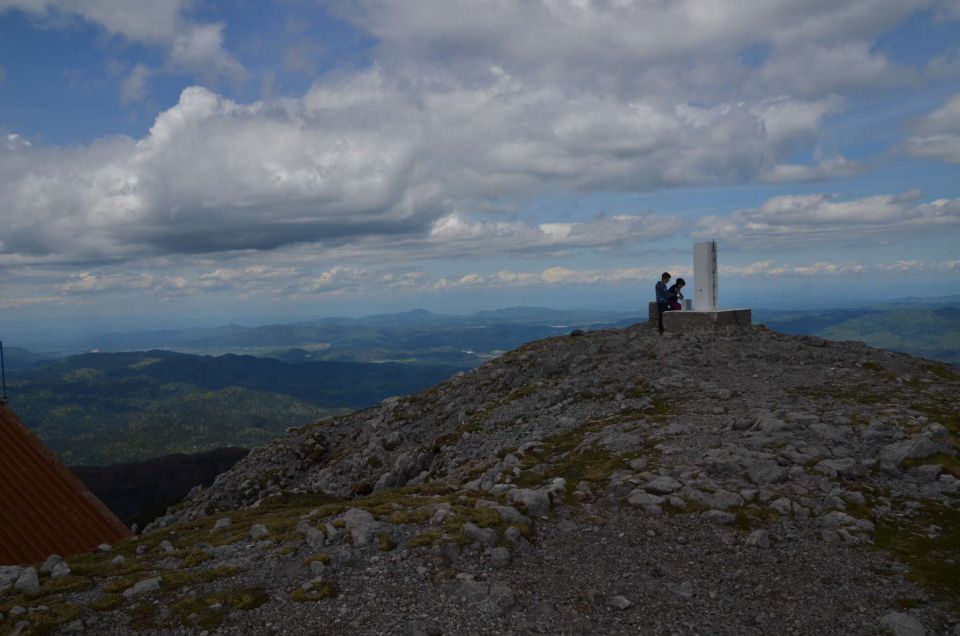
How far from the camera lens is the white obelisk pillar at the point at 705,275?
3294 centimetres

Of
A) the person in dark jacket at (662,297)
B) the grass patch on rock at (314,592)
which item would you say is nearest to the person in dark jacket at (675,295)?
the person in dark jacket at (662,297)

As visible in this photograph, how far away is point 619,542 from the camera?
13039 mm

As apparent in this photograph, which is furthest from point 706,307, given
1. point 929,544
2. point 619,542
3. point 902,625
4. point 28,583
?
point 28,583

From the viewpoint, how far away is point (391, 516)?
1413cm

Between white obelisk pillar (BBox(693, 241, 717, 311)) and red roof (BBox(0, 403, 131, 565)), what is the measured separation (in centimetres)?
2953

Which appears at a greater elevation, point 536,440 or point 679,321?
point 679,321

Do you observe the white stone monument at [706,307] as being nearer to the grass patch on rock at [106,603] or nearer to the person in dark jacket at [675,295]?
the person in dark jacket at [675,295]

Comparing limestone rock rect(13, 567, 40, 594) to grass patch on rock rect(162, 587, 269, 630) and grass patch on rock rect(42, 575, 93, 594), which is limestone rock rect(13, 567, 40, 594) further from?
grass patch on rock rect(162, 587, 269, 630)

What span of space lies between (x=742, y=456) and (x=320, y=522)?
11.1 m

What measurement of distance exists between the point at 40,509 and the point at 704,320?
31127mm

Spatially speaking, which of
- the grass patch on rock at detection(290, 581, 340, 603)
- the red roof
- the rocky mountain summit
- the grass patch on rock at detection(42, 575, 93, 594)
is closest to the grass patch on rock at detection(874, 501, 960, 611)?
the rocky mountain summit

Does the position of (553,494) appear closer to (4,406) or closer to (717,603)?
(717,603)

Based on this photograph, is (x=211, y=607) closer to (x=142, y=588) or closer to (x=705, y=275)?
(x=142, y=588)

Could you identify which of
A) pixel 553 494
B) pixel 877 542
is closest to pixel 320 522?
pixel 553 494
